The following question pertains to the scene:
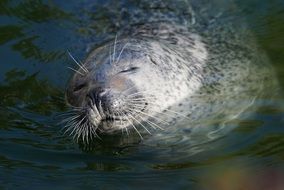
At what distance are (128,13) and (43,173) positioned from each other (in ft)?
8.66

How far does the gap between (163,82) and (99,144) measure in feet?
2.90

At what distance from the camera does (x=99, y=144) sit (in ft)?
21.6

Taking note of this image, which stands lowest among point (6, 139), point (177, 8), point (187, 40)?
point (6, 139)

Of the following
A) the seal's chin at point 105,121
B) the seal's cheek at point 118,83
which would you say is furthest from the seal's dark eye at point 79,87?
the seal's chin at point 105,121

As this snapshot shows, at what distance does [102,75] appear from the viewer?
258 inches

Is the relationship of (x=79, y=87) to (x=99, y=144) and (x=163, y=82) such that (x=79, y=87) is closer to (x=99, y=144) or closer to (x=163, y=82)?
(x=99, y=144)

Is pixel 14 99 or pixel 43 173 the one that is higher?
pixel 14 99

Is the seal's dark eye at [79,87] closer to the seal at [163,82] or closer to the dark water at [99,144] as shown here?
the seal at [163,82]

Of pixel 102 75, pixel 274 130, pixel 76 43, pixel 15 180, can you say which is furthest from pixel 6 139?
pixel 274 130

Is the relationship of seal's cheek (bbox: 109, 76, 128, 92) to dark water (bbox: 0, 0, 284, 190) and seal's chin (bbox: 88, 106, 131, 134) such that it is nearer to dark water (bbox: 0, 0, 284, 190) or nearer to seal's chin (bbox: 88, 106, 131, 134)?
seal's chin (bbox: 88, 106, 131, 134)

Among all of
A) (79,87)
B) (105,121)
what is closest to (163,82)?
(79,87)

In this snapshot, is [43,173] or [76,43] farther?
[76,43]

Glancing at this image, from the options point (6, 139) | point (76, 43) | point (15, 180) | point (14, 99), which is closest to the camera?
point (15, 180)

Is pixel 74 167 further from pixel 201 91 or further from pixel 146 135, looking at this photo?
pixel 201 91
